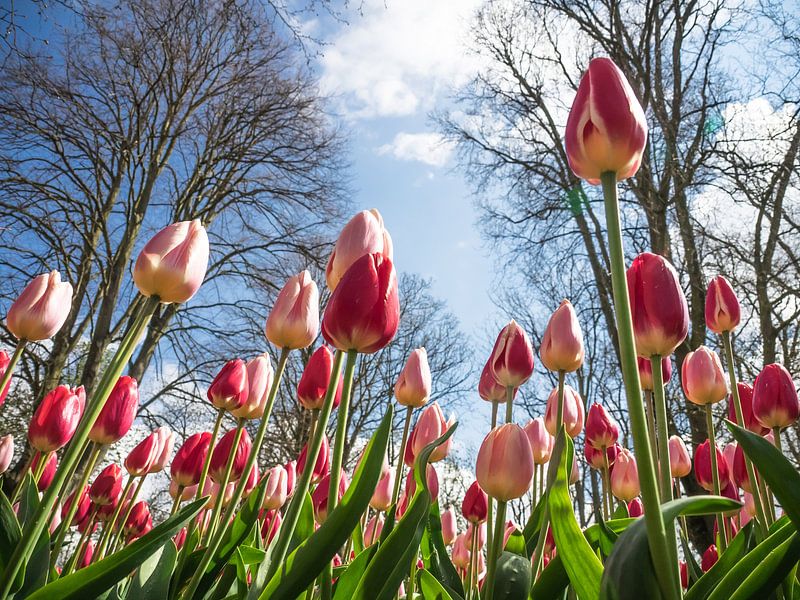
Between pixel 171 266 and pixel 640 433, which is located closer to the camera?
pixel 640 433

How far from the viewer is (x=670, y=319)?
75 centimetres

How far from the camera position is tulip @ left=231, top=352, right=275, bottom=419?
1.25m

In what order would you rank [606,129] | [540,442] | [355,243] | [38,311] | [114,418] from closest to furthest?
[606,129] → [355,243] → [38,311] → [114,418] → [540,442]

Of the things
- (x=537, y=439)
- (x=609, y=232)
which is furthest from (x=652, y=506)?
(x=537, y=439)

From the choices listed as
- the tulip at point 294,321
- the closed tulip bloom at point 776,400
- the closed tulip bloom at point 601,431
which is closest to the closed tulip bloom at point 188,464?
the tulip at point 294,321

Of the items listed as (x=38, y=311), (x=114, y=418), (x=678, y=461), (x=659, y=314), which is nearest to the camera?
(x=659, y=314)

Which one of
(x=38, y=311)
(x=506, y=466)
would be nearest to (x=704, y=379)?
(x=506, y=466)

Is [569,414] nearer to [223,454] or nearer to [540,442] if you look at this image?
[540,442]

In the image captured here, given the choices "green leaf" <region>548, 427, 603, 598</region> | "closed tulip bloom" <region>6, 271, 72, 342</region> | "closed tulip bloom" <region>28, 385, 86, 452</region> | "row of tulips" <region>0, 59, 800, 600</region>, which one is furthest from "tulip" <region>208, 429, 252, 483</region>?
"green leaf" <region>548, 427, 603, 598</region>

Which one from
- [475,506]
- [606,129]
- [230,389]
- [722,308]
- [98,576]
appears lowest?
[98,576]

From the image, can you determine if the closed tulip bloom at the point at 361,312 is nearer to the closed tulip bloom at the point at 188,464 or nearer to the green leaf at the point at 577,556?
the green leaf at the point at 577,556

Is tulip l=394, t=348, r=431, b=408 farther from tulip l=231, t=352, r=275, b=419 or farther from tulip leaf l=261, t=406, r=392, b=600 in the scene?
tulip leaf l=261, t=406, r=392, b=600

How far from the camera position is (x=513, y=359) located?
1251 mm

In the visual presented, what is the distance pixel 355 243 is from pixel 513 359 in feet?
1.74
